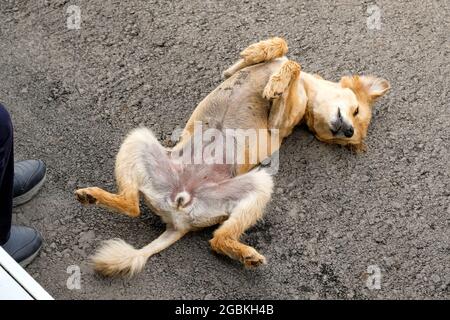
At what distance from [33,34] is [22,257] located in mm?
1655

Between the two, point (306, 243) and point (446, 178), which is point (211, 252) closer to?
point (306, 243)

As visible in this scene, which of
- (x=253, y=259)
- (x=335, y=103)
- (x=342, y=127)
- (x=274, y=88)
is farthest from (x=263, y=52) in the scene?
(x=253, y=259)

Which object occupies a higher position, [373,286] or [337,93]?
[337,93]

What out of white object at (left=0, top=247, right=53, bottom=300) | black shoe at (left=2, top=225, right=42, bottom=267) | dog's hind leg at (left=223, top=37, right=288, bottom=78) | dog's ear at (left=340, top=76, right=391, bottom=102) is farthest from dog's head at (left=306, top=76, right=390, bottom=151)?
Result: white object at (left=0, top=247, right=53, bottom=300)

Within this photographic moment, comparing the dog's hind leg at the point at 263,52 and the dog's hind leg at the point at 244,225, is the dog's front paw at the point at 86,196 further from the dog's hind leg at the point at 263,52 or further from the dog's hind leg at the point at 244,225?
the dog's hind leg at the point at 263,52

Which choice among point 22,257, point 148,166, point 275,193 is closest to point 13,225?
point 22,257

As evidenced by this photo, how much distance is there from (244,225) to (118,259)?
0.61m

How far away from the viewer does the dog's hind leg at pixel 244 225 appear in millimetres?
3219

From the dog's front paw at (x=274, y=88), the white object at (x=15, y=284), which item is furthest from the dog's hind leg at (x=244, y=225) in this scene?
the white object at (x=15, y=284)

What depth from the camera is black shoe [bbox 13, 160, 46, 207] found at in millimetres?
3424

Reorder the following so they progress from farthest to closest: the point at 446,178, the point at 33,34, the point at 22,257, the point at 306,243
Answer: the point at 33,34 → the point at 446,178 → the point at 306,243 → the point at 22,257

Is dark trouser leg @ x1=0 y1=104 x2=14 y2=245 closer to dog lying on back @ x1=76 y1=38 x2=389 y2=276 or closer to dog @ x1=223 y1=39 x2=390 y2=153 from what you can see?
dog lying on back @ x1=76 y1=38 x2=389 y2=276

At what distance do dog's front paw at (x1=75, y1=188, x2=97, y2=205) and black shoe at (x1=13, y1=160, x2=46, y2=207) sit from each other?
1.15 ft

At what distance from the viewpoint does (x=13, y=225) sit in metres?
3.34
